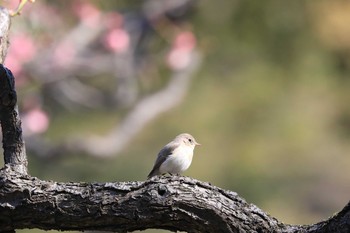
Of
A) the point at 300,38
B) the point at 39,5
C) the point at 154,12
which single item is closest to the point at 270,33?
the point at 300,38

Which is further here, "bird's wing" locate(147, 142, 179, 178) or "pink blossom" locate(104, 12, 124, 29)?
"pink blossom" locate(104, 12, 124, 29)

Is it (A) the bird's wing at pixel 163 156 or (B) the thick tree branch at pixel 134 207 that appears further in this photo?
(A) the bird's wing at pixel 163 156

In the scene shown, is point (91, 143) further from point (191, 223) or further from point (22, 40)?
point (191, 223)

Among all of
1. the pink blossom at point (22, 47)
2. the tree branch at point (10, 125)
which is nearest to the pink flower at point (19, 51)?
the pink blossom at point (22, 47)

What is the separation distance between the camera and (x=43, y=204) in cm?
325

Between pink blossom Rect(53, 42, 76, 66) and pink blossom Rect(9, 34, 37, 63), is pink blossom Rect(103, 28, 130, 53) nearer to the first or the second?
pink blossom Rect(53, 42, 76, 66)

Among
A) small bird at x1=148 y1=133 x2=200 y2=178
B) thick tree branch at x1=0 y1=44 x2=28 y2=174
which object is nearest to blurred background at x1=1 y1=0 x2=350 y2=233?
small bird at x1=148 y1=133 x2=200 y2=178

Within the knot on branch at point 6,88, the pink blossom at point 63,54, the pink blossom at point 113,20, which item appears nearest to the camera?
the knot on branch at point 6,88

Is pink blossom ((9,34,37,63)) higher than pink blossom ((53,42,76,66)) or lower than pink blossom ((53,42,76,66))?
lower

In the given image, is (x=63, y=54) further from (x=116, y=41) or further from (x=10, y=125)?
(x=10, y=125)

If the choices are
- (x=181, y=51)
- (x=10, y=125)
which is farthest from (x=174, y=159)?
(x=181, y=51)

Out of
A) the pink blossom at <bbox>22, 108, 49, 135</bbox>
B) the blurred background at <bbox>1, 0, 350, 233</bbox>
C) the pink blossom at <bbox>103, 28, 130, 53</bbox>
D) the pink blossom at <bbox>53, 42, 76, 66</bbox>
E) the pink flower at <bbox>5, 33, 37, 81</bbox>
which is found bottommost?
the pink blossom at <bbox>22, 108, 49, 135</bbox>

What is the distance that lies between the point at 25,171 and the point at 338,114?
46.8ft

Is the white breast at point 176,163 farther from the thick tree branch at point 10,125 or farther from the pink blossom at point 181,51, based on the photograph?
the pink blossom at point 181,51
